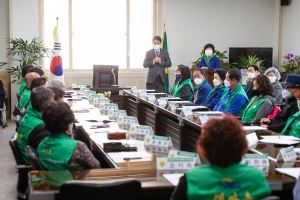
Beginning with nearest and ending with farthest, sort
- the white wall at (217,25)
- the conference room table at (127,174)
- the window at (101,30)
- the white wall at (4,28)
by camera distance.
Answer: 1. the conference room table at (127,174)
2. the white wall at (4,28)
3. the window at (101,30)
4. the white wall at (217,25)

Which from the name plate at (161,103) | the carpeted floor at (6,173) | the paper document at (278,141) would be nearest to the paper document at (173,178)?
the paper document at (278,141)

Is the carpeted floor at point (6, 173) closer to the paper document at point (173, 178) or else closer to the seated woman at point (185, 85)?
the paper document at point (173, 178)

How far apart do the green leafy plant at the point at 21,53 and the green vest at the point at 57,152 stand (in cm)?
612

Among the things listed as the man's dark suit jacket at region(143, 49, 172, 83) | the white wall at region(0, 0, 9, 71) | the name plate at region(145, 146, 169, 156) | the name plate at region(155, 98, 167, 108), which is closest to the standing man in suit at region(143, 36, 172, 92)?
the man's dark suit jacket at region(143, 49, 172, 83)

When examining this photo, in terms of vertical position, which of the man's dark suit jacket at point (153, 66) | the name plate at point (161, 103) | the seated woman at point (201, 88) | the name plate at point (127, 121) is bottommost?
the name plate at point (127, 121)

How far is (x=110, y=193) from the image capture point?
1519 mm

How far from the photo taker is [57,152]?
6.42ft

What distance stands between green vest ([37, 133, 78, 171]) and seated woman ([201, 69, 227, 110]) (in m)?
3.35

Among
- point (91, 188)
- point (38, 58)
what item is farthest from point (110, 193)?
point (38, 58)

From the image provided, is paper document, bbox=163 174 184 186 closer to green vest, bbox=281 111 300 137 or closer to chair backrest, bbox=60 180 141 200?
chair backrest, bbox=60 180 141 200

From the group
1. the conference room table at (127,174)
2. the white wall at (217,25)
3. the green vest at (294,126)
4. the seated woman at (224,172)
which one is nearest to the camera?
the seated woman at (224,172)

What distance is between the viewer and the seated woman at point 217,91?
5.04 meters

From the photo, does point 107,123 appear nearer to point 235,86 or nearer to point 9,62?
point 235,86

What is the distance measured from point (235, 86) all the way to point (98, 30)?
5387mm
